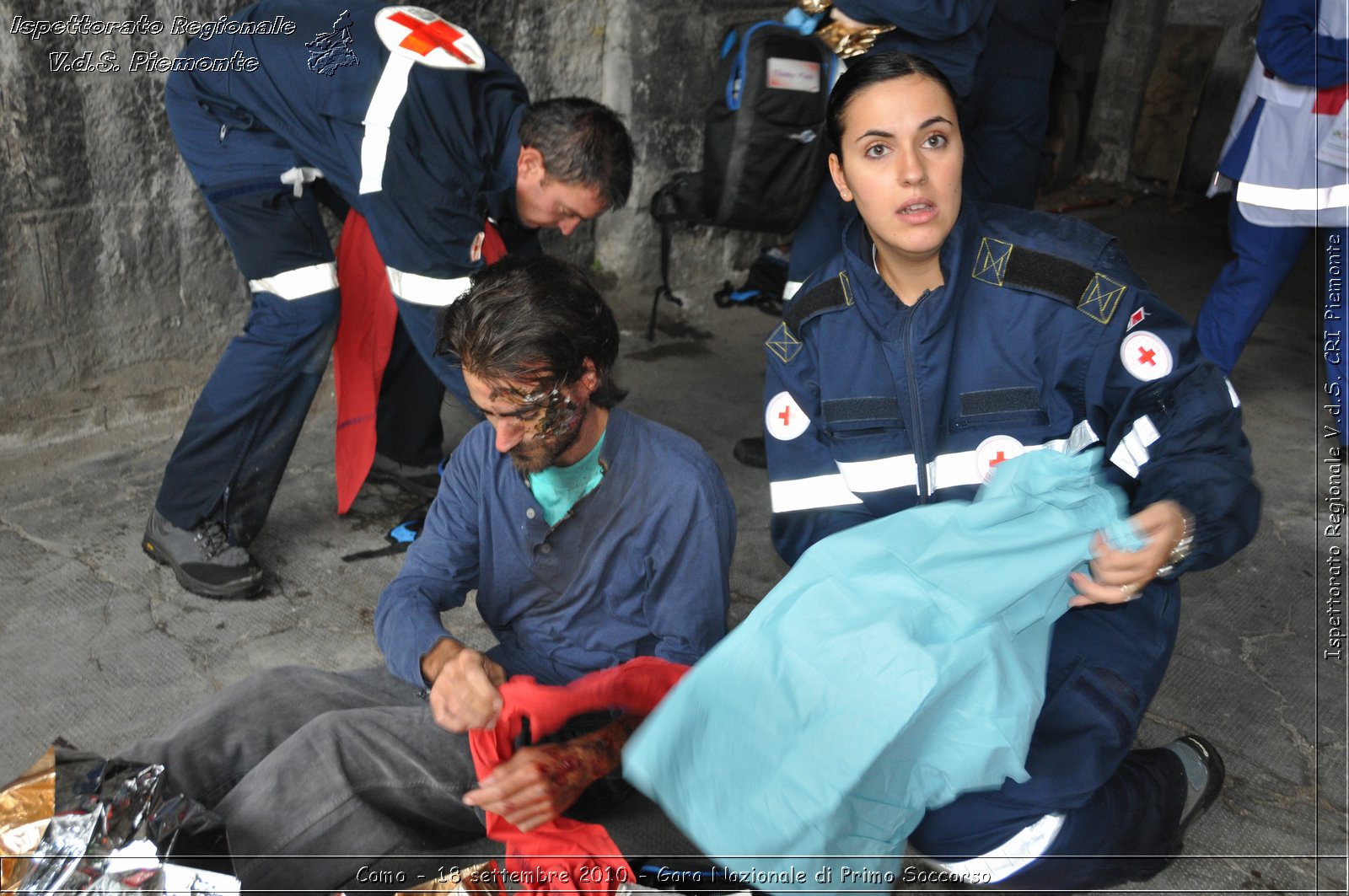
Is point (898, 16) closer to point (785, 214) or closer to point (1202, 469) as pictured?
point (785, 214)

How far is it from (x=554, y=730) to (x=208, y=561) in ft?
4.85

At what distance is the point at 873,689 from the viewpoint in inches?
59.1

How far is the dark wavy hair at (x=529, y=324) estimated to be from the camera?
1757mm

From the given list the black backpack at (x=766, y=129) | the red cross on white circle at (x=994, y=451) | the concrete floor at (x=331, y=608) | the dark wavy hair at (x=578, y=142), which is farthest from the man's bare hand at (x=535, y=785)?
A: the black backpack at (x=766, y=129)

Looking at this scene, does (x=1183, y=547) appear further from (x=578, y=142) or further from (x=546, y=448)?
(x=578, y=142)

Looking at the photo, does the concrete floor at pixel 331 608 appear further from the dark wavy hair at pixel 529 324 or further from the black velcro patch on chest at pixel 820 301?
the dark wavy hair at pixel 529 324

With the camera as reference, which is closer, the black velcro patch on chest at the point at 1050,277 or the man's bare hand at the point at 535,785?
the man's bare hand at the point at 535,785

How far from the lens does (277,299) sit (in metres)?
2.82

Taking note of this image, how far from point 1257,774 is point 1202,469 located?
3.31ft

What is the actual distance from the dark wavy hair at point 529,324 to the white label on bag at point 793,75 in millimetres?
1474

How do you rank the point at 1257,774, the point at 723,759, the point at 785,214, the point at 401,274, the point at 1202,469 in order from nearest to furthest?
1. the point at 723,759
2. the point at 1202,469
3. the point at 1257,774
4. the point at 401,274
5. the point at 785,214

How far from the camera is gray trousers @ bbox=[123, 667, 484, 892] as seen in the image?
1656 mm

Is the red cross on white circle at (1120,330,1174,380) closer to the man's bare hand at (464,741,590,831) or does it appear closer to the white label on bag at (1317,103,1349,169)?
the man's bare hand at (464,741,590,831)

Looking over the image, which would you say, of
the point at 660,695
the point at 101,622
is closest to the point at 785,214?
the point at 660,695
